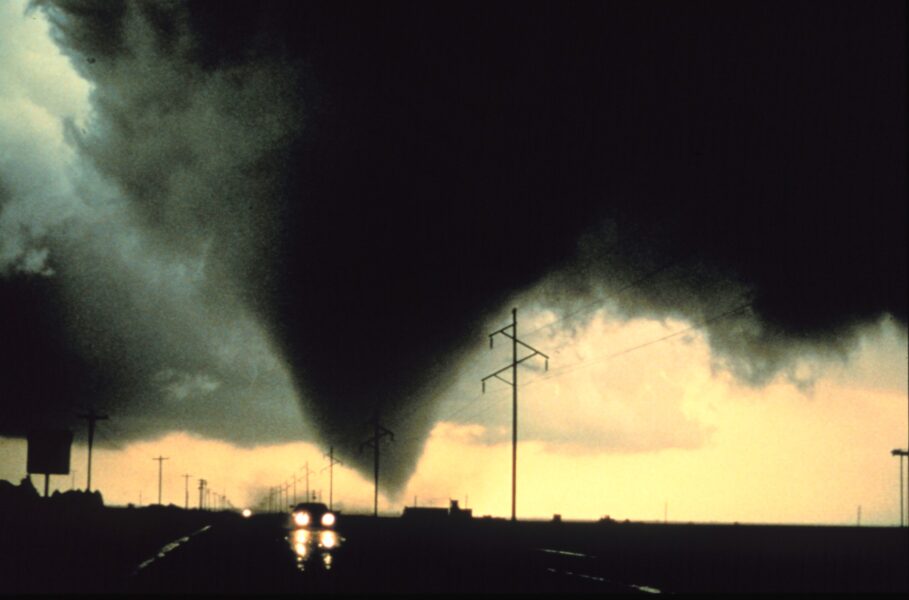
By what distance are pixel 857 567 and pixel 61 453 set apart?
251 feet

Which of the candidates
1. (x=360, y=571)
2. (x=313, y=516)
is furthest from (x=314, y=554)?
(x=313, y=516)

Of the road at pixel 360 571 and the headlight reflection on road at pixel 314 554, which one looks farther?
the headlight reflection on road at pixel 314 554

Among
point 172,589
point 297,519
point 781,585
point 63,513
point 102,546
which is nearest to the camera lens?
point 172,589

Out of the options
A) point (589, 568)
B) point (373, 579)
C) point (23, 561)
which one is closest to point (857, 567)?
point (589, 568)

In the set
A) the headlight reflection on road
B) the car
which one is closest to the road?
the headlight reflection on road

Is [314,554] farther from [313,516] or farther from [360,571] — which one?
[313,516]

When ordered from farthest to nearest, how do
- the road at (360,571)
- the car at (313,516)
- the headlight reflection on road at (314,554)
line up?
the car at (313,516), the headlight reflection on road at (314,554), the road at (360,571)

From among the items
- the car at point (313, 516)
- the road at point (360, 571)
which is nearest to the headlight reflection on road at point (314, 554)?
the road at point (360, 571)

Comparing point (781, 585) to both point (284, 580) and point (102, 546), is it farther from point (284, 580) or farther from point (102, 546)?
point (102, 546)

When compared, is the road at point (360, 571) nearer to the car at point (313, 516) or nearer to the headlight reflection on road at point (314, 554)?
the headlight reflection on road at point (314, 554)

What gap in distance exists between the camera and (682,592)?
971 inches

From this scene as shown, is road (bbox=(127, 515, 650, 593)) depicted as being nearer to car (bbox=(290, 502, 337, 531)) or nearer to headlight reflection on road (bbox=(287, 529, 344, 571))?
headlight reflection on road (bbox=(287, 529, 344, 571))

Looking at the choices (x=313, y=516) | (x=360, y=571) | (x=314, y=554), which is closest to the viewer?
(x=360, y=571)

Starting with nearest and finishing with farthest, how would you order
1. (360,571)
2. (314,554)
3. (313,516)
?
1. (360,571)
2. (314,554)
3. (313,516)
